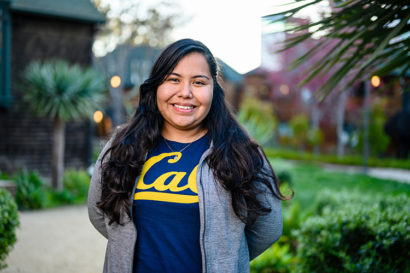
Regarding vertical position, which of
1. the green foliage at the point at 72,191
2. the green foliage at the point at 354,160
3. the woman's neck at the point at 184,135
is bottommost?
the green foliage at the point at 354,160

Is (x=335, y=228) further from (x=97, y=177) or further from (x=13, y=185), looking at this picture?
(x=13, y=185)

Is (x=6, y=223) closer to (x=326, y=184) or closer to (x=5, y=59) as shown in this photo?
(x=5, y=59)

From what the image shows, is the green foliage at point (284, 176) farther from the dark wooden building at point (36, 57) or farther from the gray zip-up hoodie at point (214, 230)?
the gray zip-up hoodie at point (214, 230)

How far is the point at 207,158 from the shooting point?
2055 mm

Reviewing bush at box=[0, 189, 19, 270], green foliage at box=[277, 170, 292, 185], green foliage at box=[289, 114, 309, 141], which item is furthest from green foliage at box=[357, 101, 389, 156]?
bush at box=[0, 189, 19, 270]

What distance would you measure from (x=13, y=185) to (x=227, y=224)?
7.72m

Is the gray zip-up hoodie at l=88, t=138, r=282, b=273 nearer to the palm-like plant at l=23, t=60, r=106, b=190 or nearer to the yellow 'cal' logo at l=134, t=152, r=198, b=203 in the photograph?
the yellow 'cal' logo at l=134, t=152, r=198, b=203

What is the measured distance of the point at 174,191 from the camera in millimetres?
1993

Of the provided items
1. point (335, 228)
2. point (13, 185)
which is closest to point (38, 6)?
point (13, 185)

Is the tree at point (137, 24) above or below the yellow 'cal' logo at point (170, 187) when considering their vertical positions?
above

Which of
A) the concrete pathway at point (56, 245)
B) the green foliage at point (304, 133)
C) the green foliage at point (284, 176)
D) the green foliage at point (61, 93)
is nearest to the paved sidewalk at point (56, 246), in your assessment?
the concrete pathway at point (56, 245)

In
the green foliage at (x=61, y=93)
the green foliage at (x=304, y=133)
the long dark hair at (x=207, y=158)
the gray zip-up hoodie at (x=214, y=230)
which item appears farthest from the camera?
the green foliage at (x=304, y=133)

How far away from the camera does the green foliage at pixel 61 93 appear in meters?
9.71

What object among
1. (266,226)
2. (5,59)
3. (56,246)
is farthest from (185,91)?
(5,59)
